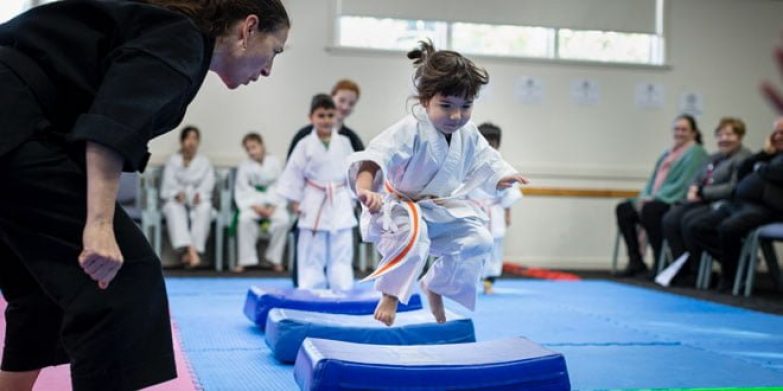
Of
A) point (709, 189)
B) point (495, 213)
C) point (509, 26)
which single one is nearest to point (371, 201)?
point (495, 213)

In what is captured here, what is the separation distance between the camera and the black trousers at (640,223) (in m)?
8.16

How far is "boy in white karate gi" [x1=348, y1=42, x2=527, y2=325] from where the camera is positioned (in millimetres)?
3357

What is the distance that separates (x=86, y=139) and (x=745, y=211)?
618 centimetres

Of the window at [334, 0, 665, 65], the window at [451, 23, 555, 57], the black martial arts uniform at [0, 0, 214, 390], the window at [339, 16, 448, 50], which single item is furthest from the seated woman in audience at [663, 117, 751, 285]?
the black martial arts uniform at [0, 0, 214, 390]

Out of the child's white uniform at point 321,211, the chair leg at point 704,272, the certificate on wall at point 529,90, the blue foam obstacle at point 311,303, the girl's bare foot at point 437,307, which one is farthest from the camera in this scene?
the certificate on wall at point 529,90

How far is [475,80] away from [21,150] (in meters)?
2.08

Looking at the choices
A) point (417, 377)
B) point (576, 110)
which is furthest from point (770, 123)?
point (417, 377)

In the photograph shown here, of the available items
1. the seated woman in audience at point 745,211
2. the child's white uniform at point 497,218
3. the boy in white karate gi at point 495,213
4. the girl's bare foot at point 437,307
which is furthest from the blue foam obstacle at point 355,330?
the seated woman in audience at point 745,211

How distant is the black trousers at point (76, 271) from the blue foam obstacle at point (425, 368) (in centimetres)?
89

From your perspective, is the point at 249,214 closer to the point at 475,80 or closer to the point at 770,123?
the point at 475,80

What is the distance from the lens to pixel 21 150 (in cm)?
160

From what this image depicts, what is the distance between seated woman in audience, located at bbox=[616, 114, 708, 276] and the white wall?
3.62 ft

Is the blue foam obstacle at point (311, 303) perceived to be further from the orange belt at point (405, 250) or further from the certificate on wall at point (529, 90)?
the certificate on wall at point (529, 90)

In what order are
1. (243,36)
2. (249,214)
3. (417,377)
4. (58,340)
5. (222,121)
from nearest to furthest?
(243,36) → (58,340) → (417,377) → (249,214) → (222,121)
